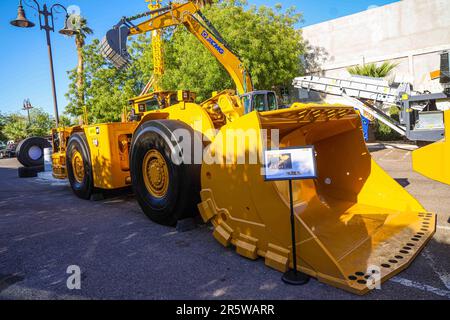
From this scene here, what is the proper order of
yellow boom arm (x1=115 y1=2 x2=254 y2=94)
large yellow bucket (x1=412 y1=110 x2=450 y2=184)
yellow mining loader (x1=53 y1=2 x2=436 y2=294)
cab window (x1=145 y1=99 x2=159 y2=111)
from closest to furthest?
yellow mining loader (x1=53 y1=2 x2=436 y2=294)
large yellow bucket (x1=412 y1=110 x2=450 y2=184)
cab window (x1=145 y1=99 x2=159 y2=111)
yellow boom arm (x1=115 y1=2 x2=254 y2=94)

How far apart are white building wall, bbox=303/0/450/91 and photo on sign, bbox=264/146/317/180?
15329 millimetres

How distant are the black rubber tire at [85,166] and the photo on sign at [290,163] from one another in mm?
4491

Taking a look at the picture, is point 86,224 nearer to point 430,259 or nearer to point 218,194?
point 218,194

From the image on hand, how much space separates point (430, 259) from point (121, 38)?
7.34 metres

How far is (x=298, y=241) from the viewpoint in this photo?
9.37ft

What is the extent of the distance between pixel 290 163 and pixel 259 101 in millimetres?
2542

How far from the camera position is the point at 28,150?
13.0 m

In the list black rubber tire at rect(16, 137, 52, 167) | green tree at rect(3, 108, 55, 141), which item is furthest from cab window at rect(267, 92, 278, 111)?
green tree at rect(3, 108, 55, 141)

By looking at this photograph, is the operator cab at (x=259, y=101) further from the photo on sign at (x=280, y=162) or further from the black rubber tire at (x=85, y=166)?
the black rubber tire at (x=85, y=166)

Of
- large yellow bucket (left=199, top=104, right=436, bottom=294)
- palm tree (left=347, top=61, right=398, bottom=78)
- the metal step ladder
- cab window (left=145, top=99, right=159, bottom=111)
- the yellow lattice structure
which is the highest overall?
the yellow lattice structure

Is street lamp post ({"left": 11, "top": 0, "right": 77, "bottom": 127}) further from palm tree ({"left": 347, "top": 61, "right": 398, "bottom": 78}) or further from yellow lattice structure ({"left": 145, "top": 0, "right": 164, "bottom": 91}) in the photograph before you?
palm tree ({"left": 347, "top": 61, "right": 398, "bottom": 78})

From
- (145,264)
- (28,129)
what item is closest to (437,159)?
(145,264)

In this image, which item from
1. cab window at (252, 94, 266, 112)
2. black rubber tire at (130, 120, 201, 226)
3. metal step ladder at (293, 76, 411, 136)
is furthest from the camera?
metal step ladder at (293, 76, 411, 136)

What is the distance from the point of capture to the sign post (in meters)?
2.73
